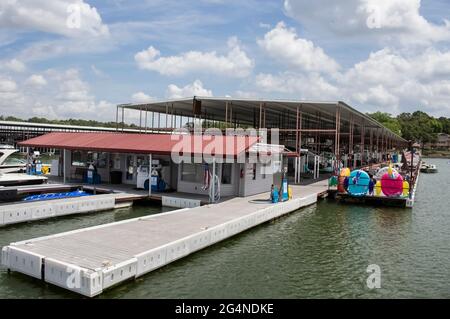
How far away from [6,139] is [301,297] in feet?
246

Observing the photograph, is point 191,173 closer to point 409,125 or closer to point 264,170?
point 264,170

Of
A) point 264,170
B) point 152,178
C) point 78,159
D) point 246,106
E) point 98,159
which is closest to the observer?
point 152,178

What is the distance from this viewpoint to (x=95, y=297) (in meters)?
7.78

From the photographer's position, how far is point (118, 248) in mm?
9586

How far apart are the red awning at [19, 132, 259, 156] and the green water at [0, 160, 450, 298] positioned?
338 cm

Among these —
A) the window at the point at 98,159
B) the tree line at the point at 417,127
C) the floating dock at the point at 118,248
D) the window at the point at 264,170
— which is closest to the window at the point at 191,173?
the window at the point at 264,170

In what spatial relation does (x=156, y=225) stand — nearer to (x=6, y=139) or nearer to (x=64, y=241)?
(x=64, y=241)

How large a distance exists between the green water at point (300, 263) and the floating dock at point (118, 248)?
0.28m

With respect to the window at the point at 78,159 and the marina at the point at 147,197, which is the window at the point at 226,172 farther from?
the window at the point at 78,159

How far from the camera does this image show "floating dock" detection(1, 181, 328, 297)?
8.02m

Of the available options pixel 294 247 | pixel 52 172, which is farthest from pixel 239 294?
pixel 52 172

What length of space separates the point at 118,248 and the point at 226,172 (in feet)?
32.1
